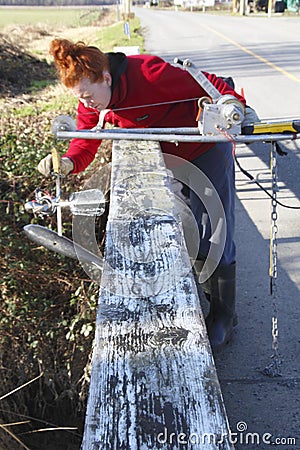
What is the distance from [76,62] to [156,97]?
0.45m

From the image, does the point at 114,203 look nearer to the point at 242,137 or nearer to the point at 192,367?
the point at 242,137

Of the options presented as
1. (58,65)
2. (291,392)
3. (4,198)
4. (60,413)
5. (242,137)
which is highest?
(58,65)

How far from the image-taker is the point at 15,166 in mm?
4707

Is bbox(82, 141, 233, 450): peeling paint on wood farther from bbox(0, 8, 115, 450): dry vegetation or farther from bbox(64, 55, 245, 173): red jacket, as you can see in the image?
bbox(0, 8, 115, 450): dry vegetation

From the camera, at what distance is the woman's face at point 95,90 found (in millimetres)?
3223

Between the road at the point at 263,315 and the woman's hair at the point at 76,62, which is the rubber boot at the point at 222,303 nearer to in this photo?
the road at the point at 263,315

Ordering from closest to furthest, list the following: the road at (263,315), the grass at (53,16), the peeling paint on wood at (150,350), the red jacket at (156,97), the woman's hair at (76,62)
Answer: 1. the peeling paint on wood at (150,350)
2. the road at (263,315)
3. the woman's hair at (76,62)
4. the red jacket at (156,97)
5. the grass at (53,16)

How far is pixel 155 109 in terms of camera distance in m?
3.39

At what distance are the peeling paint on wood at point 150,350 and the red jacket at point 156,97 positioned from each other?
0.86 meters

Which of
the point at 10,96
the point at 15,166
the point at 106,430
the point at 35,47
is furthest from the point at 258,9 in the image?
the point at 106,430

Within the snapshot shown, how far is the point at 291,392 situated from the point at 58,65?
1982mm

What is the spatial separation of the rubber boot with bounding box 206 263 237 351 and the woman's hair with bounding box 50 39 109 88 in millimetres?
1218

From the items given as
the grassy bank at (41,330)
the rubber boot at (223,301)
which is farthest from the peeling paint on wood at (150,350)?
the grassy bank at (41,330)

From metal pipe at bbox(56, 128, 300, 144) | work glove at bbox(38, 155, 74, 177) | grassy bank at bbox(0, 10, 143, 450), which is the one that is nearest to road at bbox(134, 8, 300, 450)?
metal pipe at bbox(56, 128, 300, 144)
